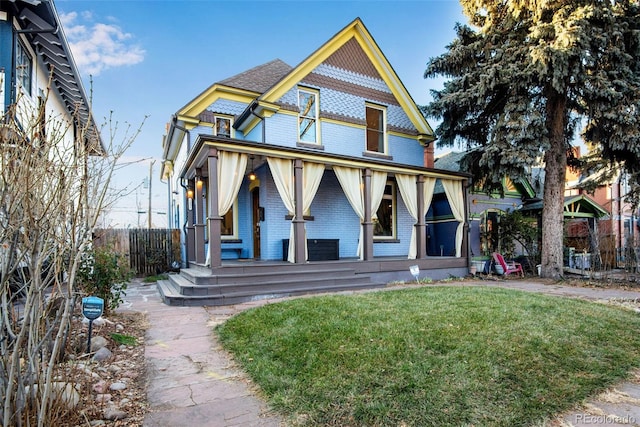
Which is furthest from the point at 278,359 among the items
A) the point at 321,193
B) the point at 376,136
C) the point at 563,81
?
the point at 563,81

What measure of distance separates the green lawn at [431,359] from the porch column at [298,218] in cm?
283

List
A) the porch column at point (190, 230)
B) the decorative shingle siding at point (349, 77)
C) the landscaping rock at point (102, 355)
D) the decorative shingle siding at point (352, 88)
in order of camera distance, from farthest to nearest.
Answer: the decorative shingle siding at point (349, 77) → the decorative shingle siding at point (352, 88) → the porch column at point (190, 230) → the landscaping rock at point (102, 355)

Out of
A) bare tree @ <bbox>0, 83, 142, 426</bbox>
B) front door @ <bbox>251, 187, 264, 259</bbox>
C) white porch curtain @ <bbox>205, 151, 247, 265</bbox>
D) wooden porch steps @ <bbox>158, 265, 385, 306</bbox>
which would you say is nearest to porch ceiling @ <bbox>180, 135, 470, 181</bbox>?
white porch curtain @ <bbox>205, 151, 247, 265</bbox>

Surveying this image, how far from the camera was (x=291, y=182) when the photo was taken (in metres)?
8.53

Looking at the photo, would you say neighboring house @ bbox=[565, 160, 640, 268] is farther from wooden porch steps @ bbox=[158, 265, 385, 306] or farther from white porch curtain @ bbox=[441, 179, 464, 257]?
wooden porch steps @ bbox=[158, 265, 385, 306]

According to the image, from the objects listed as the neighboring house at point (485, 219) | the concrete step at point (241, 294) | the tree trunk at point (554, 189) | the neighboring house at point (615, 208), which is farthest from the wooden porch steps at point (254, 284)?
the neighboring house at point (615, 208)

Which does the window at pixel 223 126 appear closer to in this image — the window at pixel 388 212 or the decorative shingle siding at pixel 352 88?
the decorative shingle siding at pixel 352 88

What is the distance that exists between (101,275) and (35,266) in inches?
148

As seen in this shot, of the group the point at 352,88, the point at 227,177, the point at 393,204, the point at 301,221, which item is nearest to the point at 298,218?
the point at 301,221

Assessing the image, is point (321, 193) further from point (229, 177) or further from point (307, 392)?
point (307, 392)

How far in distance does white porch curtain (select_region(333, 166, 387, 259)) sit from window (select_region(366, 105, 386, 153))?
246cm

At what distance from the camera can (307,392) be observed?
9.67 ft

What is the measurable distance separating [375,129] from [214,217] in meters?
7.05

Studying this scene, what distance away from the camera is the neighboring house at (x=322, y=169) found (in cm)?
866
